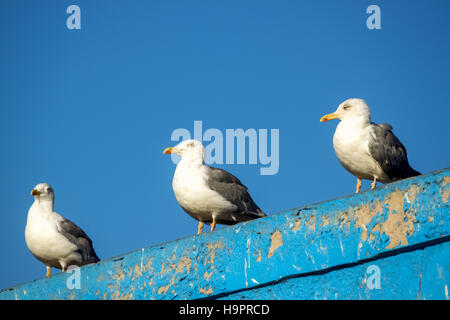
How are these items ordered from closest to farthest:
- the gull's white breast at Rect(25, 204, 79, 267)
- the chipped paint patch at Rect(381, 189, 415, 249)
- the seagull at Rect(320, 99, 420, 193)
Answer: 1. the chipped paint patch at Rect(381, 189, 415, 249)
2. the seagull at Rect(320, 99, 420, 193)
3. the gull's white breast at Rect(25, 204, 79, 267)

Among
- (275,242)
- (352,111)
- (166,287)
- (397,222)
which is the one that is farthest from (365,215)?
(352,111)

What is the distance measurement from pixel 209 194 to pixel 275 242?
3.12 metres

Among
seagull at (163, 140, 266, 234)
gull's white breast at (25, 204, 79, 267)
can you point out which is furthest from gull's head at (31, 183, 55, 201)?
seagull at (163, 140, 266, 234)

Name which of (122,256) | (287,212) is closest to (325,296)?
(287,212)

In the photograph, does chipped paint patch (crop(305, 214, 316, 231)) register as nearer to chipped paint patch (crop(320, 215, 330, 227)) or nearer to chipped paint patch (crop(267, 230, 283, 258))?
chipped paint patch (crop(320, 215, 330, 227))

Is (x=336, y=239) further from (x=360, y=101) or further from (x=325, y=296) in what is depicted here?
(x=360, y=101)

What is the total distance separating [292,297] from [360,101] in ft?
14.8

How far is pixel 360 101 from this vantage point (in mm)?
10641

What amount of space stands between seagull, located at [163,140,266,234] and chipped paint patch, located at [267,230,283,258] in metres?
3.07

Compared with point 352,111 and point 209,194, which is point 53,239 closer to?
point 209,194

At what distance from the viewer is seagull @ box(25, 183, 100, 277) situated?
36.3ft

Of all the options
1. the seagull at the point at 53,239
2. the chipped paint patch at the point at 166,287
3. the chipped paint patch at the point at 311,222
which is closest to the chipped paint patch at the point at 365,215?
the chipped paint patch at the point at 311,222

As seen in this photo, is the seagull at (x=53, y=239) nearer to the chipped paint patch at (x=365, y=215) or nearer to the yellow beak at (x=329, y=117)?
the yellow beak at (x=329, y=117)

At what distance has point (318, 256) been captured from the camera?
688 cm
